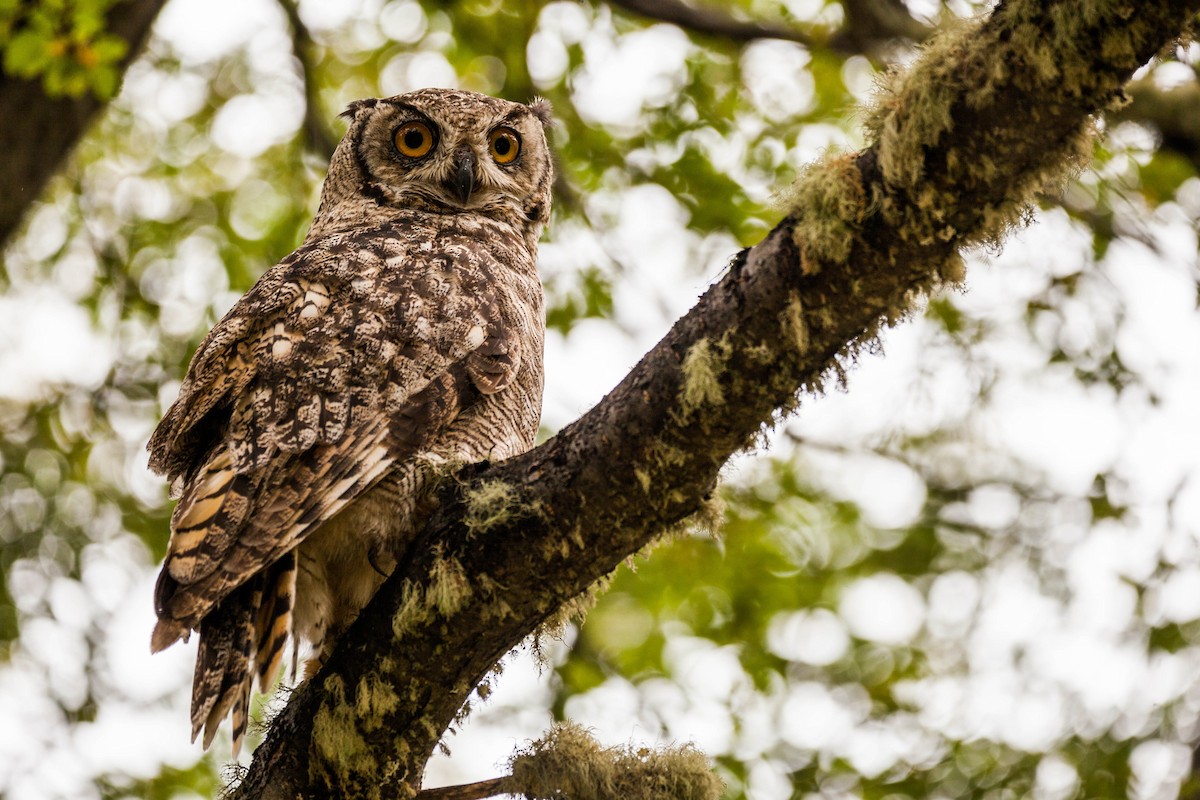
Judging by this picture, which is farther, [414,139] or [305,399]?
[414,139]

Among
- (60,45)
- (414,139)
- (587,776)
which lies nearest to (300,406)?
(587,776)

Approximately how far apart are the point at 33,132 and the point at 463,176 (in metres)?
2.08

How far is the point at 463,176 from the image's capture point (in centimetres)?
369

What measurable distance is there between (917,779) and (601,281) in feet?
9.15

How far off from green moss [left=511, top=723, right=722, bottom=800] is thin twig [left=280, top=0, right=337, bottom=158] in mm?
4143

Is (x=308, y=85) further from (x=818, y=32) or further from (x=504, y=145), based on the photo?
(x=818, y=32)

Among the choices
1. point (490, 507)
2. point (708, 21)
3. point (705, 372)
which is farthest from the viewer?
point (708, 21)

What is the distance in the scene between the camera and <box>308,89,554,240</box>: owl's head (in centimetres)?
376

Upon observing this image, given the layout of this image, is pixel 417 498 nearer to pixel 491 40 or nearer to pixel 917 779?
pixel 917 779

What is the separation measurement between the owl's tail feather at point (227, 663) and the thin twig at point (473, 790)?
46 centimetres

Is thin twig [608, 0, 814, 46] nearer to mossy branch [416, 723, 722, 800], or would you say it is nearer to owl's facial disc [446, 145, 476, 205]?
owl's facial disc [446, 145, 476, 205]

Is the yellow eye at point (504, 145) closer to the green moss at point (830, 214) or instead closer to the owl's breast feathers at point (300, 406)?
the owl's breast feathers at point (300, 406)

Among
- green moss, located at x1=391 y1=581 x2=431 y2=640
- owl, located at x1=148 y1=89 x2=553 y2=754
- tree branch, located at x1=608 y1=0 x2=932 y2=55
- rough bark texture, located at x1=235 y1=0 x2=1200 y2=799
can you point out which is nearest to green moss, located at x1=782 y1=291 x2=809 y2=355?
rough bark texture, located at x1=235 y1=0 x2=1200 y2=799

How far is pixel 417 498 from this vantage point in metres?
2.69
